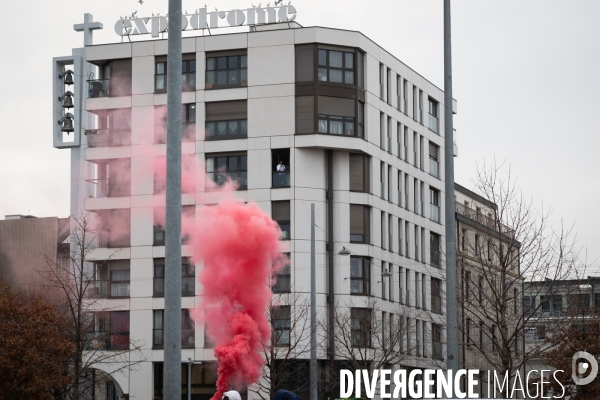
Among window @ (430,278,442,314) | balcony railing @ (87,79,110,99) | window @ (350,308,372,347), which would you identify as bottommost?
window @ (350,308,372,347)

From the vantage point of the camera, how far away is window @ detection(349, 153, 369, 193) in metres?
66.3

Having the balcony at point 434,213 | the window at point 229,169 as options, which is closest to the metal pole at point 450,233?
the window at point 229,169

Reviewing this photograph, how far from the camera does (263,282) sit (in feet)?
135

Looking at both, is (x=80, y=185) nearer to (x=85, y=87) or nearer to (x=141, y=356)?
(x=85, y=87)

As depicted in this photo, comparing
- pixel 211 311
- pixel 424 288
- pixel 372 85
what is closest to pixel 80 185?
pixel 372 85

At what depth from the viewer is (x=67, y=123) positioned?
71.0 metres

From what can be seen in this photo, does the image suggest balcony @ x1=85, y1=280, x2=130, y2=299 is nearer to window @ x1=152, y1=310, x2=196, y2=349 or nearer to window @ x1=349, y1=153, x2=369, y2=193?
window @ x1=152, y1=310, x2=196, y2=349

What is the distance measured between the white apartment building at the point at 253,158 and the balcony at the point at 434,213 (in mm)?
8670

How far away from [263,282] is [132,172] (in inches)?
1081

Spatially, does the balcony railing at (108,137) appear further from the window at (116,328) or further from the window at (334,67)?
the window at (334,67)

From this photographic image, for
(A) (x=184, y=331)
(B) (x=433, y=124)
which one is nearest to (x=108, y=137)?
(A) (x=184, y=331)

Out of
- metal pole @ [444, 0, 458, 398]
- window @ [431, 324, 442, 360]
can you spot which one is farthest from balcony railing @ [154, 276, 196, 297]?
metal pole @ [444, 0, 458, 398]

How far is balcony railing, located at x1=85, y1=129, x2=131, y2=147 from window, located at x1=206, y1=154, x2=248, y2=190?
19.2ft

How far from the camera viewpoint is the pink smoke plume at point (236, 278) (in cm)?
3991
